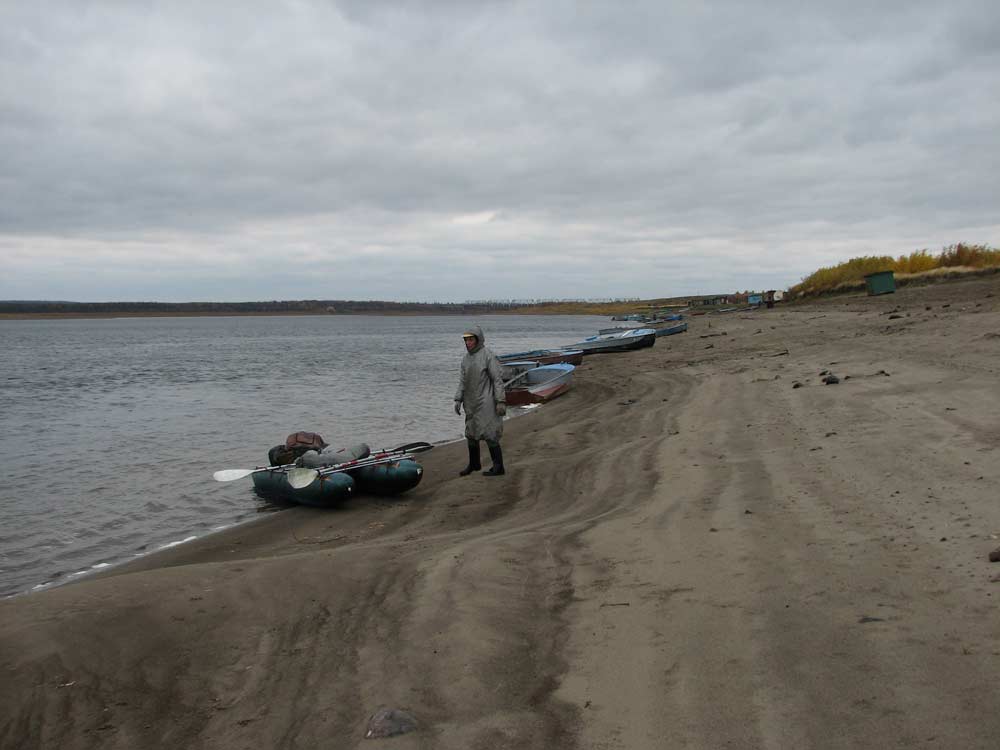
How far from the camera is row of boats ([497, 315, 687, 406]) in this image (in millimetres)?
19656

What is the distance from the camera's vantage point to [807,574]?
4395 mm

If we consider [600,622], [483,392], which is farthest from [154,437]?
[600,622]

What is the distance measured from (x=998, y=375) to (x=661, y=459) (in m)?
4.70

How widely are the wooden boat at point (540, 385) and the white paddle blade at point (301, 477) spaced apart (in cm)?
1030

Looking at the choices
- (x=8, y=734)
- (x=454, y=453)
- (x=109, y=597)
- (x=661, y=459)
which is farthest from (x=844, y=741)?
(x=454, y=453)

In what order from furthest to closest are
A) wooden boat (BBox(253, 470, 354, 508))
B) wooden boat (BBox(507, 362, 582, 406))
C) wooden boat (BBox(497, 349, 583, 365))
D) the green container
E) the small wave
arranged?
the green container, wooden boat (BBox(497, 349, 583, 365)), wooden boat (BBox(507, 362, 582, 406)), wooden boat (BBox(253, 470, 354, 508)), the small wave

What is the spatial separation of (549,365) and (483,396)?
1209 centimetres

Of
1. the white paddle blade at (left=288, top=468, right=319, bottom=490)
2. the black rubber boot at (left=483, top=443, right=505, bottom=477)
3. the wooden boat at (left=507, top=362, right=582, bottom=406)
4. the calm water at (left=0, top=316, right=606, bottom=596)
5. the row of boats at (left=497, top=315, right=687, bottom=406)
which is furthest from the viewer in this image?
the row of boats at (left=497, top=315, right=687, bottom=406)

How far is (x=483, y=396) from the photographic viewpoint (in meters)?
9.95

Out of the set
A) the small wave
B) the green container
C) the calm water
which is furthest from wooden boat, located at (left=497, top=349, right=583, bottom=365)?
the small wave

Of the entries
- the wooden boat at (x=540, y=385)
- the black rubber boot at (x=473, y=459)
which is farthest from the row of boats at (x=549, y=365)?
the black rubber boot at (x=473, y=459)

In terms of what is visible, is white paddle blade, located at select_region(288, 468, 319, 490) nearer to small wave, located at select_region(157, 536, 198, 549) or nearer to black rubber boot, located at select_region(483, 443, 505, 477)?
small wave, located at select_region(157, 536, 198, 549)

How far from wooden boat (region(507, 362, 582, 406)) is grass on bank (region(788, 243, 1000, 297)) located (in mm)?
21379

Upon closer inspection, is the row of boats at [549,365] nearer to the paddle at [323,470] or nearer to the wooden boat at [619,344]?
the wooden boat at [619,344]
